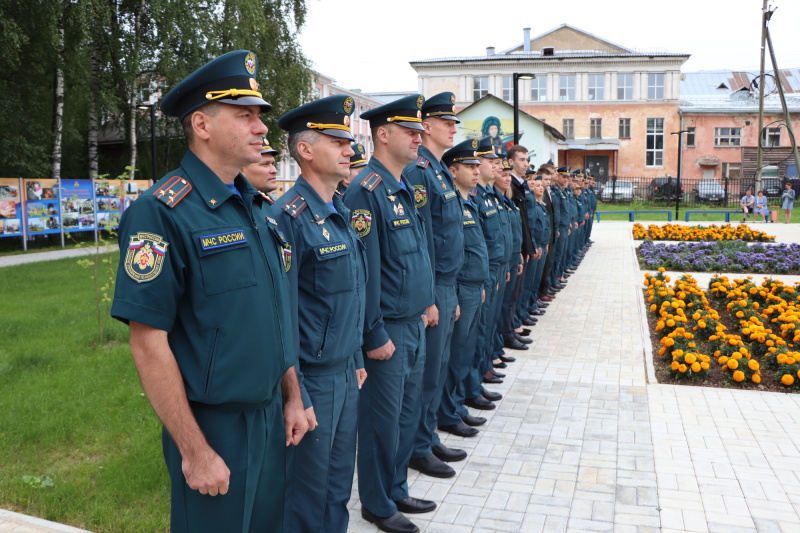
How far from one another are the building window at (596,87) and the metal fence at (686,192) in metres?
9.42

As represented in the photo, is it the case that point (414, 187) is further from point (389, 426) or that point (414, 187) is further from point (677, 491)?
point (677, 491)

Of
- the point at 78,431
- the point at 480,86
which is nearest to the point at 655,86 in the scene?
the point at 480,86

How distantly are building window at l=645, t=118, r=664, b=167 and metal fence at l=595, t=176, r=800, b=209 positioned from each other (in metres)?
6.49

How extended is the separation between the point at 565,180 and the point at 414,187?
999 cm

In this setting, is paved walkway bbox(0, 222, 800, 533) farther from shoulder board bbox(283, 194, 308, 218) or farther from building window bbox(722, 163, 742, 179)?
building window bbox(722, 163, 742, 179)

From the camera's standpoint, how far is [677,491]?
4336 mm

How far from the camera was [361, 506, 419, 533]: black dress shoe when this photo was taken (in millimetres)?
3801

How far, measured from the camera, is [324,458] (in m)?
3.14

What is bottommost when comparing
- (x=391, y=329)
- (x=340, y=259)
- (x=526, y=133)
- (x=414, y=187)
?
(x=391, y=329)

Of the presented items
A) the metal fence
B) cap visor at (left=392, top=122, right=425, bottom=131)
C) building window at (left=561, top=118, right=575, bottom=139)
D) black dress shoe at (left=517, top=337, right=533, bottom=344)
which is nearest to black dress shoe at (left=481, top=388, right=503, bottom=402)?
black dress shoe at (left=517, top=337, right=533, bottom=344)

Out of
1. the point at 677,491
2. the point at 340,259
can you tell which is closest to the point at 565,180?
the point at 677,491

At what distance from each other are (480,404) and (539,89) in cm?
4999

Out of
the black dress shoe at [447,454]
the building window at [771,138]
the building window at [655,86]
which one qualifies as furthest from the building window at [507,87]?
the black dress shoe at [447,454]

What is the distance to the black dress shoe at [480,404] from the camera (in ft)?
19.6
